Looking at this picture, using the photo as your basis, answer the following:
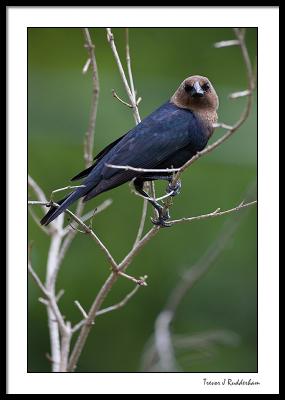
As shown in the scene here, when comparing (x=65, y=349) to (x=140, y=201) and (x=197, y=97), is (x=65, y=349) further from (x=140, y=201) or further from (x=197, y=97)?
(x=140, y=201)

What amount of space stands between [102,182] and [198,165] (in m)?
2.27

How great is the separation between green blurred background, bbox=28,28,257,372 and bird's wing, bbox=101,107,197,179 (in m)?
1.48

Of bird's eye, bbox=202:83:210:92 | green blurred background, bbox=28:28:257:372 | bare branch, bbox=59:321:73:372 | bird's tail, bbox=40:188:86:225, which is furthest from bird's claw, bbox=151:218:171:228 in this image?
green blurred background, bbox=28:28:257:372

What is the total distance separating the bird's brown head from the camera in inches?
139

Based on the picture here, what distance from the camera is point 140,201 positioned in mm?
5172

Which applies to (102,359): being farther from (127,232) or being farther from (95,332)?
(127,232)

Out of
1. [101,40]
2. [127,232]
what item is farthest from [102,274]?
[101,40]

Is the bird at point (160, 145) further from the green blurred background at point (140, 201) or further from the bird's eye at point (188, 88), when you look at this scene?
the green blurred background at point (140, 201)

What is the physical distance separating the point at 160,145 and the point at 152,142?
0.14 feet

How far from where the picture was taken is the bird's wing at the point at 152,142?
3.25 m

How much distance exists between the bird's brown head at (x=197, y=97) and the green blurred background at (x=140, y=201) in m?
1.31

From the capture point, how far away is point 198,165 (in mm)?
5320

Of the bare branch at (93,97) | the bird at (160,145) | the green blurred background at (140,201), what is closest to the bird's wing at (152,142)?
the bird at (160,145)

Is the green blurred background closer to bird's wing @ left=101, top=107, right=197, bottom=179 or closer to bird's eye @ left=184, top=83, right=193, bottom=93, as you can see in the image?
bird's eye @ left=184, top=83, right=193, bottom=93
